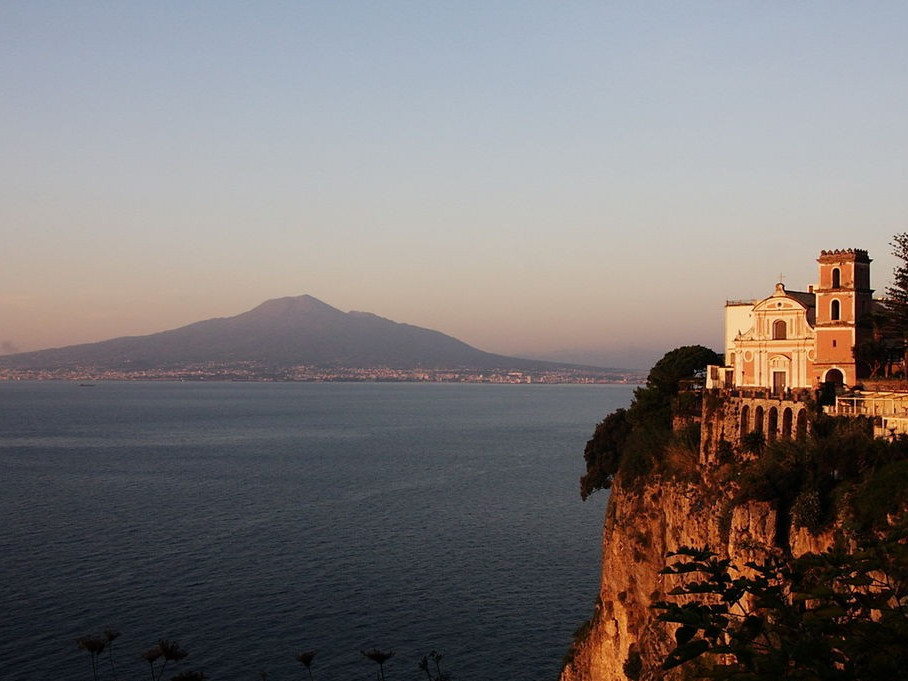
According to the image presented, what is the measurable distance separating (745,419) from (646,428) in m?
9.29

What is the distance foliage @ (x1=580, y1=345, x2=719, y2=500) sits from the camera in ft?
139

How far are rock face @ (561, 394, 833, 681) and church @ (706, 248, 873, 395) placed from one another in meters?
3.34

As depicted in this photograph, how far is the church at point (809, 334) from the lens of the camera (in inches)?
1512

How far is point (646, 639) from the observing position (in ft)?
119

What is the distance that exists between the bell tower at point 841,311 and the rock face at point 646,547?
4266 millimetres

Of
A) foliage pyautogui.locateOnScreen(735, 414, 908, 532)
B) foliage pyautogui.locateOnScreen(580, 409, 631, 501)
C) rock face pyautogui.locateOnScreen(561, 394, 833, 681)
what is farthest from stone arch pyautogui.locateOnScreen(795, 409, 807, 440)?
foliage pyautogui.locateOnScreen(580, 409, 631, 501)

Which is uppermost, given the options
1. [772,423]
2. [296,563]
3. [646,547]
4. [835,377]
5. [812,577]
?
[835,377]

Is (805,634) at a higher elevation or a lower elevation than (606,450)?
higher

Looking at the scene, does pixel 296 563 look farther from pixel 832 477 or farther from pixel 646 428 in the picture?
pixel 832 477

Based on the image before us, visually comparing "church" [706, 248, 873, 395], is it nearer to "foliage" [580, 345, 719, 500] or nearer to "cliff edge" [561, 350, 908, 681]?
"cliff edge" [561, 350, 908, 681]

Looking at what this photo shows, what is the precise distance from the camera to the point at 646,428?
47375 millimetres

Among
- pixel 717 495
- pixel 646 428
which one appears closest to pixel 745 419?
pixel 717 495

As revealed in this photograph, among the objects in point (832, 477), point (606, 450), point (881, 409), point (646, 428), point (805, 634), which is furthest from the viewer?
point (606, 450)

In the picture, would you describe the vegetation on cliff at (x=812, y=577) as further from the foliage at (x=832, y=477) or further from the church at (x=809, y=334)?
the church at (x=809, y=334)
